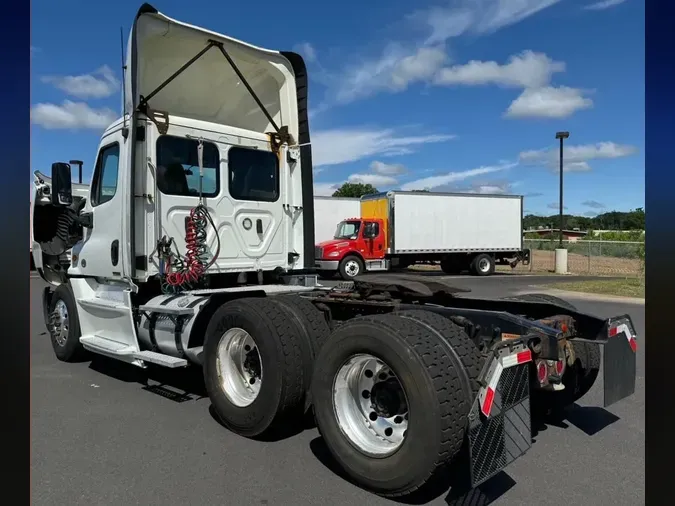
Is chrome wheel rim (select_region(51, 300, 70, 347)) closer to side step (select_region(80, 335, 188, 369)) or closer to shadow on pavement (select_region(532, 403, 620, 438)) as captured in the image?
side step (select_region(80, 335, 188, 369))

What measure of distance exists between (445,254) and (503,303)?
20.7m

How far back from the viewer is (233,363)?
4.67 m

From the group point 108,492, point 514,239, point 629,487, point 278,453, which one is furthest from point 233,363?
point 514,239

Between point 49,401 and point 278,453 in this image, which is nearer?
point 278,453

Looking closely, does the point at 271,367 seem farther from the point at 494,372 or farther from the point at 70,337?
the point at 70,337

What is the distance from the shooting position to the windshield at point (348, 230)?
2256 centimetres

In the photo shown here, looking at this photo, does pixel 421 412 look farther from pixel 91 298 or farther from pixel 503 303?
pixel 91 298

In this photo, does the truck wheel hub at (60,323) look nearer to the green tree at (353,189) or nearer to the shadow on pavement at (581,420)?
the shadow on pavement at (581,420)

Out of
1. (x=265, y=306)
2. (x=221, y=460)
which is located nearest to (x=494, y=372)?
(x=265, y=306)

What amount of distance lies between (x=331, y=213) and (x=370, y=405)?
2256 centimetres

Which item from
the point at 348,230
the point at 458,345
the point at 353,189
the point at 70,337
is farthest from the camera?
the point at 353,189

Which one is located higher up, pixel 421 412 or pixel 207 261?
pixel 207 261

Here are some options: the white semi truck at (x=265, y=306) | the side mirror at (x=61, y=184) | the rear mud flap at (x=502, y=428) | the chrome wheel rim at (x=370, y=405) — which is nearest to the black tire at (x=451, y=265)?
the white semi truck at (x=265, y=306)

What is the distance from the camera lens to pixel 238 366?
15.3 ft
